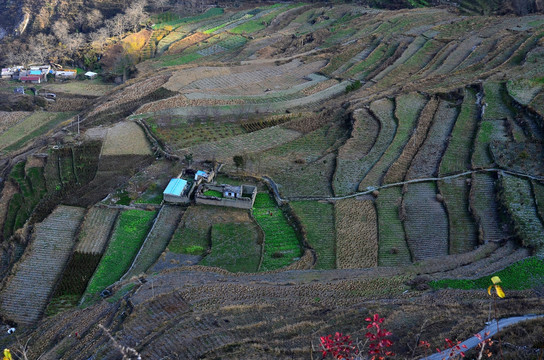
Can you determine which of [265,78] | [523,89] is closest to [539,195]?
[523,89]

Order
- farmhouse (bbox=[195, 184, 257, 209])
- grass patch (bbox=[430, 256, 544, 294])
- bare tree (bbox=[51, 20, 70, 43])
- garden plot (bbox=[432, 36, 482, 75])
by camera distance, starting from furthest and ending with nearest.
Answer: bare tree (bbox=[51, 20, 70, 43]), garden plot (bbox=[432, 36, 482, 75]), farmhouse (bbox=[195, 184, 257, 209]), grass patch (bbox=[430, 256, 544, 294])

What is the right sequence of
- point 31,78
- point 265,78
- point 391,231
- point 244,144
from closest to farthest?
point 391,231 < point 244,144 < point 265,78 < point 31,78

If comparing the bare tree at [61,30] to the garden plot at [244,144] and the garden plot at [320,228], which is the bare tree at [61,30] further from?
the garden plot at [320,228]

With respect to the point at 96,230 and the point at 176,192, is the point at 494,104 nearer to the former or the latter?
the point at 176,192

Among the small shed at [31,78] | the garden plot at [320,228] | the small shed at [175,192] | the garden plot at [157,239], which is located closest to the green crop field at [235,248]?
the garden plot at [157,239]

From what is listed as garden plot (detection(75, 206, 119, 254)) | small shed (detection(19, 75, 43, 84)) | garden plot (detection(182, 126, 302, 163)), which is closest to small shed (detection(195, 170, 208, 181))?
garden plot (detection(182, 126, 302, 163))

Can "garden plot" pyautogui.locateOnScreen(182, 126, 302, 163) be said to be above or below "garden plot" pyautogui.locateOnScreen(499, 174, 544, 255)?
above

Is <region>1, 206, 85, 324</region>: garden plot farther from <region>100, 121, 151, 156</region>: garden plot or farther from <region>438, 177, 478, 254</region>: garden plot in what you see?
<region>438, 177, 478, 254</region>: garden plot
